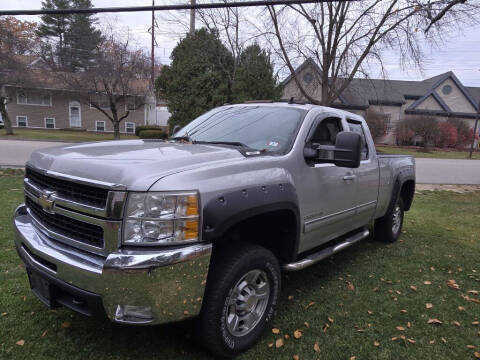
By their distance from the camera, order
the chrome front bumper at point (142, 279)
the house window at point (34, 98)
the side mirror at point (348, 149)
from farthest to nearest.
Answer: the house window at point (34, 98)
the side mirror at point (348, 149)
the chrome front bumper at point (142, 279)

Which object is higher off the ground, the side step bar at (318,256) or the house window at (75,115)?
the house window at (75,115)

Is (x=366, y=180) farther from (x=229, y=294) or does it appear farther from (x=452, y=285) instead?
(x=229, y=294)

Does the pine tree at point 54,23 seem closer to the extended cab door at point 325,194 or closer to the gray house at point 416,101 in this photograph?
the gray house at point 416,101

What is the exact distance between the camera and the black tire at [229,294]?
2463mm

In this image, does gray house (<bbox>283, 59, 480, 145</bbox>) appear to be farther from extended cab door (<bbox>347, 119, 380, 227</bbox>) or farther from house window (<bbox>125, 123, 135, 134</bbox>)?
extended cab door (<bbox>347, 119, 380, 227</bbox>)

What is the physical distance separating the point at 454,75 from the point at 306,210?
142ft

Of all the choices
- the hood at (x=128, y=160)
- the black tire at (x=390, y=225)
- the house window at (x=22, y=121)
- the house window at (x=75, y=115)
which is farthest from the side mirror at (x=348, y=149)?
the house window at (x=22, y=121)

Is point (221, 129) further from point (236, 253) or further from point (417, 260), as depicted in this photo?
point (417, 260)

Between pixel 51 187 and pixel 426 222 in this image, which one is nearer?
pixel 51 187

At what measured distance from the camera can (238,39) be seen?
765 inches

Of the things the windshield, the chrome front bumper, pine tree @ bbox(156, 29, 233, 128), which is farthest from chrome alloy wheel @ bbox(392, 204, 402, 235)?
pine tree @ bbox(156, 29, 233, 128)

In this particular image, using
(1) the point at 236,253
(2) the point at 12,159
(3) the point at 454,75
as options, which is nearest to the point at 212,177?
(1) the point at 236,253

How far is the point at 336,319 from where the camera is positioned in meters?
3.39

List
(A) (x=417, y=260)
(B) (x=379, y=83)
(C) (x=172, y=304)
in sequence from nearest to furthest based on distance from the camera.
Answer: (C) (x=172, y=304)
(A) (x=417, y=260)
(B) (x=379, y=83)
